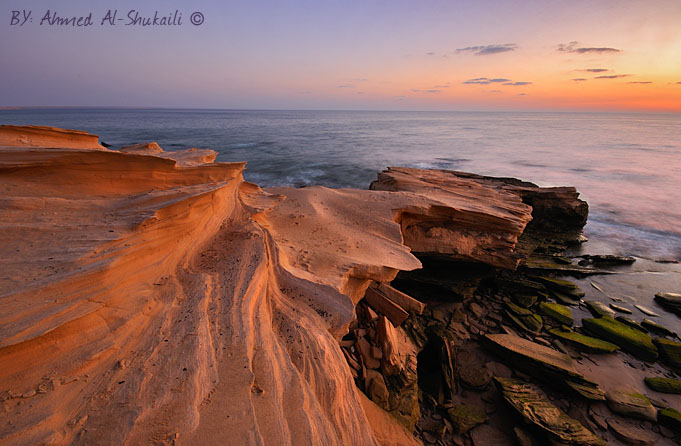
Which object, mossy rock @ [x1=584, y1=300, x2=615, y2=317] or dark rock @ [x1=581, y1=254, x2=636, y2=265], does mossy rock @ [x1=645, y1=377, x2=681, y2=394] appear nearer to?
mossy rock @ [x1=584, y1=300, x2=615, y2=317]

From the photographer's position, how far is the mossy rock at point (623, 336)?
4.93 m

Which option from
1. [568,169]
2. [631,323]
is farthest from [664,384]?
[568,169]

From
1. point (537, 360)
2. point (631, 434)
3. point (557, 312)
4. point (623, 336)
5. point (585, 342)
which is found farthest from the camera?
point (557, 312)

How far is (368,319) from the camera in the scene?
4180 mm

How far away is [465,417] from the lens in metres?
3.85

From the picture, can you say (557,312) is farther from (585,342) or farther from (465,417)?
(465,417)

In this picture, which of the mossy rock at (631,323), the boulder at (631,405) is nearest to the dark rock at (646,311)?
the mossy rock at (631,323)

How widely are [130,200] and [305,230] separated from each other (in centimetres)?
239

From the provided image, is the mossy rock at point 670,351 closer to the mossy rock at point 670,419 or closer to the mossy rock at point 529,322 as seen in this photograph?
the mossy rock at point 670,419

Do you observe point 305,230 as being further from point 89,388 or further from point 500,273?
point 500,273

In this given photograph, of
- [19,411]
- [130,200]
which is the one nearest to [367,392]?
[19,411]

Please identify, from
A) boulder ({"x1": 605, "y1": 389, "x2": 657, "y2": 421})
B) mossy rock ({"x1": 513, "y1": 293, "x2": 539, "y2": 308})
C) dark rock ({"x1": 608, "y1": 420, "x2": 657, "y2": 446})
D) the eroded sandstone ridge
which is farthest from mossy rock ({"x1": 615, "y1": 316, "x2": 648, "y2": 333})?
the eroded sandstone ridge

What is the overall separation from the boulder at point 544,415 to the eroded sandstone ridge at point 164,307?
5.79 feet

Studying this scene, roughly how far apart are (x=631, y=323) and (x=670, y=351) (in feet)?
2.48
